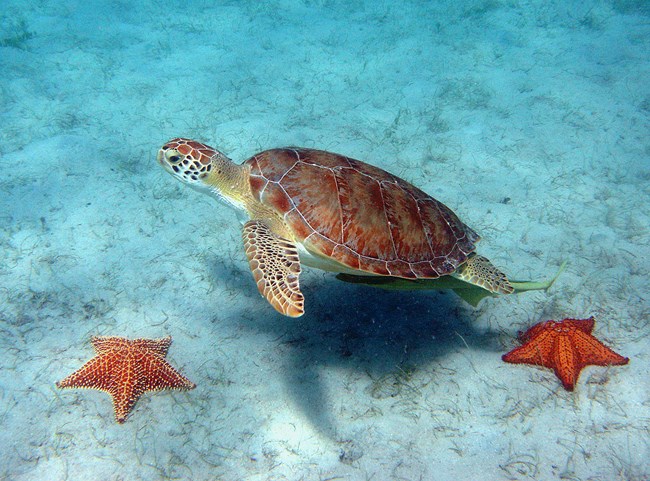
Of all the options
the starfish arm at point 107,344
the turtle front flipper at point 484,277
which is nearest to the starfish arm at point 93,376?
the starfish arm at point 107,344

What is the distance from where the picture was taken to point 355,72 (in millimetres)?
7535

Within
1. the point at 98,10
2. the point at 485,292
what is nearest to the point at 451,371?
the point at 485,292

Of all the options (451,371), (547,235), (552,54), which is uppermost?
(552,54)

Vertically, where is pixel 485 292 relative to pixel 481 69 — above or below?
below

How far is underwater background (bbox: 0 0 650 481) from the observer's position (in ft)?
8.96

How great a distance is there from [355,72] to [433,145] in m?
2.96

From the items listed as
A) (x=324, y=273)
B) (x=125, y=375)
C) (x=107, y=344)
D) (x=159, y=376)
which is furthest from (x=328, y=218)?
(x=107, y=344)

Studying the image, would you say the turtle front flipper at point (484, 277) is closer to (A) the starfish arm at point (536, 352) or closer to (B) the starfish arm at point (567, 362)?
(A) the starfish arm at point (536, 352)

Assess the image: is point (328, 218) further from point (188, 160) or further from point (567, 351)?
point (567, 351)

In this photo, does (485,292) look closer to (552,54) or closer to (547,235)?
(547,235)

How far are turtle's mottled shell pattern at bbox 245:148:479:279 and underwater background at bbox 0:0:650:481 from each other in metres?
0.98

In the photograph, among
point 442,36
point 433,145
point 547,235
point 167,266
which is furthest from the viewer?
point 442,36

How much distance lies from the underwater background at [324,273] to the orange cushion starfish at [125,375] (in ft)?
Result: 0.53

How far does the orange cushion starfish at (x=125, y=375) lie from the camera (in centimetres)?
277
